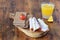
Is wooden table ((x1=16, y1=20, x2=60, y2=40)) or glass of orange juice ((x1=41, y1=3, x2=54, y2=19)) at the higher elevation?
glass of orange juice ((x1=41, y1=3, x2=54, y2=19))

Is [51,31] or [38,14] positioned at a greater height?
[38,14]

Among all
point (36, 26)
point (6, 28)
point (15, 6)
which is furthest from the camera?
point (15, 6)

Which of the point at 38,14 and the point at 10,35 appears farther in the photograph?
the point at 38,14

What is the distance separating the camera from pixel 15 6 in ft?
5.19

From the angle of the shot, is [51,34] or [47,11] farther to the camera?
[47,11]

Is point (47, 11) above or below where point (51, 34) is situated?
above

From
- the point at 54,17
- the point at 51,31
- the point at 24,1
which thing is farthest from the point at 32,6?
the point at 51,31

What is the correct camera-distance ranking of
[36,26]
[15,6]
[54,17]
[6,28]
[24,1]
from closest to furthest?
[36,26], [6,28], [54,17], [15,6], [24,1]

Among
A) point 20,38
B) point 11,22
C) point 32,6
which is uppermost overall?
point 32,6

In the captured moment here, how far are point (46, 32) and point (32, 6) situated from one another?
0.47 m

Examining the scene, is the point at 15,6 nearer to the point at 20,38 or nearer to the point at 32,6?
the point at 32,6

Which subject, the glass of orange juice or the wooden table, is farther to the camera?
the glass of orange juice

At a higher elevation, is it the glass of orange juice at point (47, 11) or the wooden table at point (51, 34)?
the glass of orange juice at point (47, 11)

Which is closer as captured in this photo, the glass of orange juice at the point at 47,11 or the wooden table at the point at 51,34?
the wooden table at the point at 51,34
